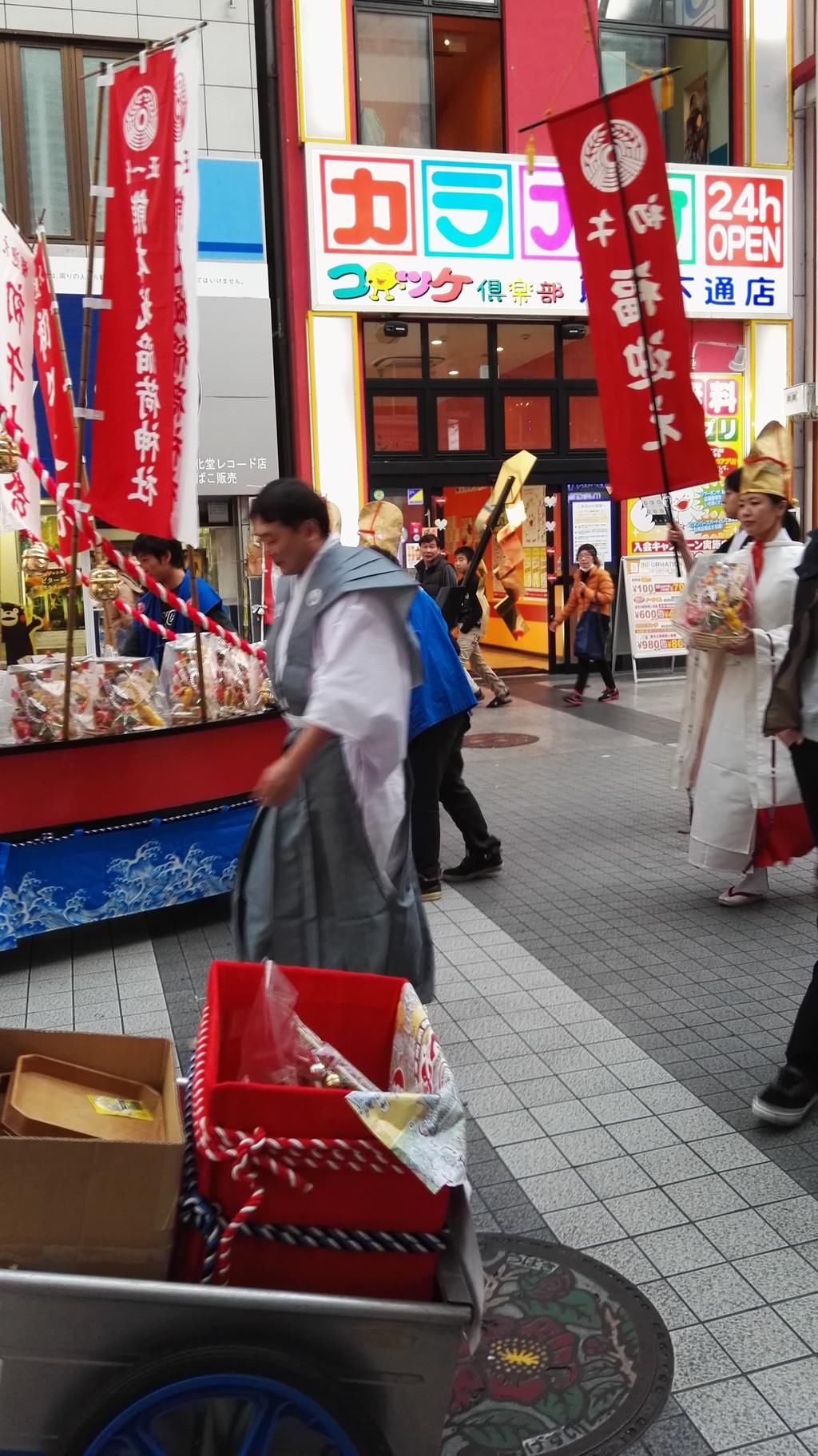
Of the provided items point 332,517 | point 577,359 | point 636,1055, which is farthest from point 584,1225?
point 577,359

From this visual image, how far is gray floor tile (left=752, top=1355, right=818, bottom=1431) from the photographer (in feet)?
7.57

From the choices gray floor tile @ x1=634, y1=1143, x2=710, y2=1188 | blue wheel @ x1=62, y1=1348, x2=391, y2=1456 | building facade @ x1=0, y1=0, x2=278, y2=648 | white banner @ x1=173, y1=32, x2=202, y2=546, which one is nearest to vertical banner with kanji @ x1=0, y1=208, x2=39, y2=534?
white banner @ x1=173, y1=32, x2=202, y2=546

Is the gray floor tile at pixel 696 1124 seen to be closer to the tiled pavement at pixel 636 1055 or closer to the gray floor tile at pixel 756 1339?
the tiled pavement at pixel 636 1055

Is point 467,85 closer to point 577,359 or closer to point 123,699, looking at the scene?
point 577,359

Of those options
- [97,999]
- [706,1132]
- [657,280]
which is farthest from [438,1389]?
[657,280]

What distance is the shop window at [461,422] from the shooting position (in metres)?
13.7

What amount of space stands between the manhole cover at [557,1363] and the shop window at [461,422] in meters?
11.9

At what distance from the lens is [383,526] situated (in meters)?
5.19

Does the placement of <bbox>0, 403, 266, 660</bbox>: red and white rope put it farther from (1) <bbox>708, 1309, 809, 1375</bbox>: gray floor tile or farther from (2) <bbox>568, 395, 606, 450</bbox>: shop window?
(2) <bbox>568, 395, 606, 450</bbox>: shop window

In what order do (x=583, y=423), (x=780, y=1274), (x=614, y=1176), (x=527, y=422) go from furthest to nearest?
1. (x=583, y=423)
2. (x=527, y=422)
3. (x=614, y=1176)
4. (x=780, y=1274)

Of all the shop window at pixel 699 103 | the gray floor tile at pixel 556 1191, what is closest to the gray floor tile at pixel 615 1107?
the gray floor tile at pixel 556 1191

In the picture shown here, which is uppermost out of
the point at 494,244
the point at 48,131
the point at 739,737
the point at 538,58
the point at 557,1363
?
the point at 538,58

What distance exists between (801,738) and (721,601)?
5.48 feet

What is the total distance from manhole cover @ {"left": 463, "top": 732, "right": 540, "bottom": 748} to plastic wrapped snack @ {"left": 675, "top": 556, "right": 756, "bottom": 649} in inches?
191
